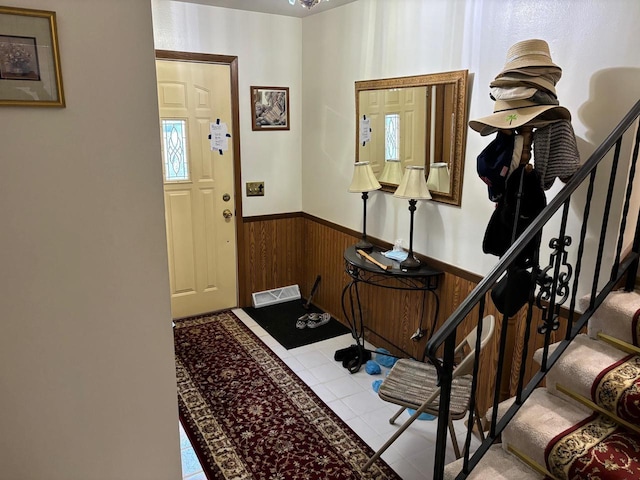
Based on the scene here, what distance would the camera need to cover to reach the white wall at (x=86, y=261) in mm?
1463

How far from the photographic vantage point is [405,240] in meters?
3.24

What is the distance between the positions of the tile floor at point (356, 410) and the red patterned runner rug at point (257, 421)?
0.06m

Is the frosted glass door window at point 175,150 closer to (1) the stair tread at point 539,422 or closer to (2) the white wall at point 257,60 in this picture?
(2) the white wall at point 257,60

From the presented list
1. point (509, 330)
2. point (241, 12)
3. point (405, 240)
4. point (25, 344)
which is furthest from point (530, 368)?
point (241, 12)

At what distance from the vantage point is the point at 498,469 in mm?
1705

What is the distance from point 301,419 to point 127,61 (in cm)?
207

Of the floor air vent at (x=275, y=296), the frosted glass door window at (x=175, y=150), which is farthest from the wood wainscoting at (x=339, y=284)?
the frosted glass door window at (x=175, y=150)

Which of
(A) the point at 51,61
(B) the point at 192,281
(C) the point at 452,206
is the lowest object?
(B) the point at 192,281

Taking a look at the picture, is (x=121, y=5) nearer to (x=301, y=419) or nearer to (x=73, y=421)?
(x=73, y=421)

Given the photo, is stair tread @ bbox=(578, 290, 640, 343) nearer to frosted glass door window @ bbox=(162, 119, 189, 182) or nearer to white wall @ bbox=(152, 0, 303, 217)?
white wall @ bbox=(152, 0, 303, 217)

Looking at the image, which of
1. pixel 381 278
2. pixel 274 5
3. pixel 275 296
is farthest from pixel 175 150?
pixel 381 278

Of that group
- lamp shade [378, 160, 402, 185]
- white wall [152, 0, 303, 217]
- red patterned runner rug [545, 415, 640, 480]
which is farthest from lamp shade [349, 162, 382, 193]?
red patterned runner rug [545, 415, 640, 480]

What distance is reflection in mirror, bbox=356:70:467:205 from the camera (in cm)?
271

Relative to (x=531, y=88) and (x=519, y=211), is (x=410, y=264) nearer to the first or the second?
(x=519, y=211)
